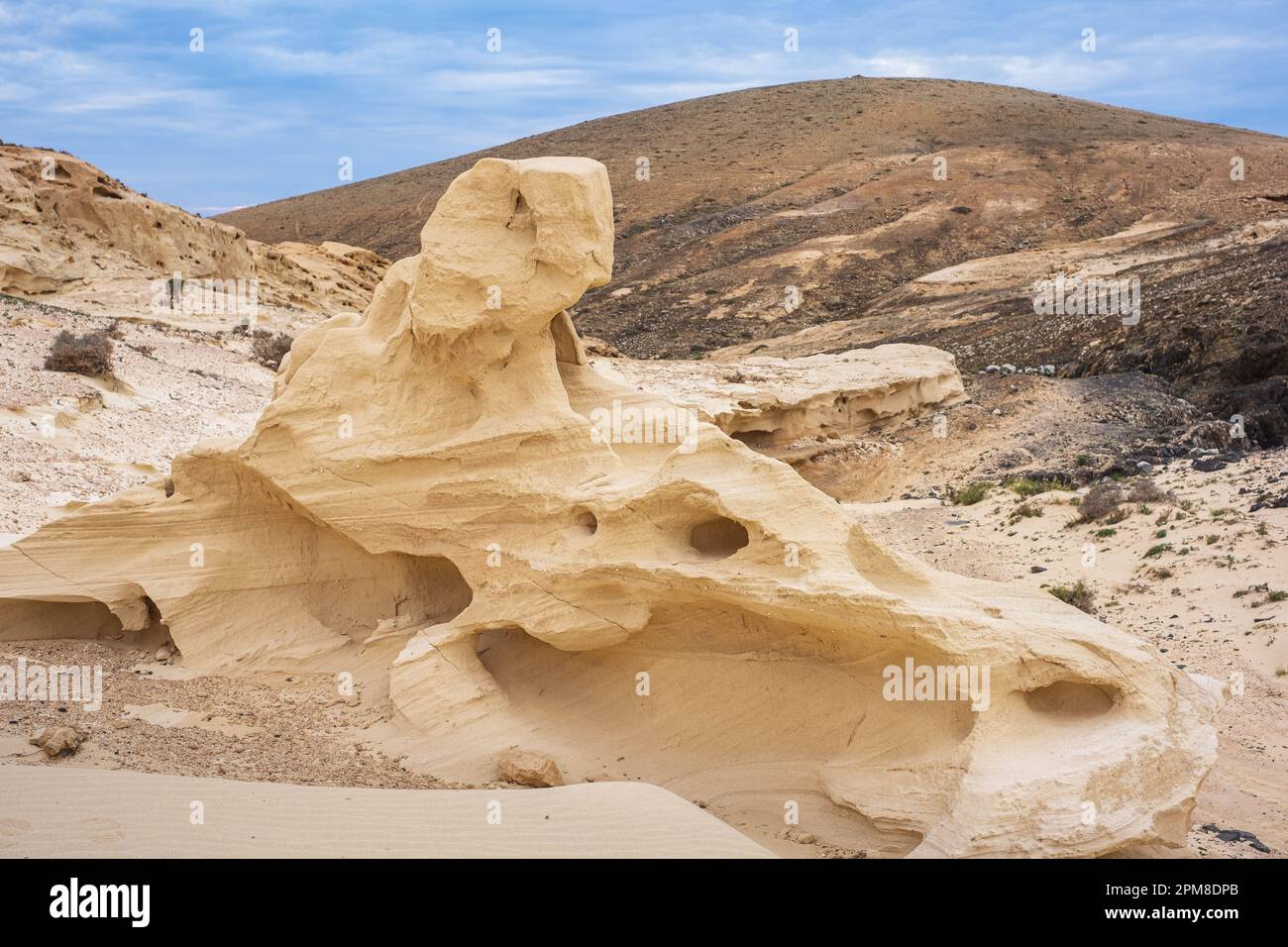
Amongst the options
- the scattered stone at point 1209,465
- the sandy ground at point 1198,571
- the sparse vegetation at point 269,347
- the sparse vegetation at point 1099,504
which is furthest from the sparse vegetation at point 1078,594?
the sparse vegetation at point 269,347

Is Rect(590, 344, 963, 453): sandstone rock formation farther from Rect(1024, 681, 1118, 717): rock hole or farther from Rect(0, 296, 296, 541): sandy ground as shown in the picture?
Rect(1024, 681, 1118, 717): rock hole

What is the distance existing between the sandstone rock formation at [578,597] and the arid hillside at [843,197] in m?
16.0

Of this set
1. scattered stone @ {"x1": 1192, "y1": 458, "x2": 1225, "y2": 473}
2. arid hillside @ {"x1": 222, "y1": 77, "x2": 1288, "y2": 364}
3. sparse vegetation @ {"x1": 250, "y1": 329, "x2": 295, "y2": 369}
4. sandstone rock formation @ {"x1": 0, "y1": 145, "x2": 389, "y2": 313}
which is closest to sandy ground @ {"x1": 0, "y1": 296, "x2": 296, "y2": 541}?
sparse vegetation @ {"x1": 250, "y1": 329, "x2": 295, "y2": 369}

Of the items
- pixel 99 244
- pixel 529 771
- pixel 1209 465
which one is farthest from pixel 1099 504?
pixel 99 244

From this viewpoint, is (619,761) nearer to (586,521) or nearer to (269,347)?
(586,521)

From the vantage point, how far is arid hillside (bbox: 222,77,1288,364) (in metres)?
35.2

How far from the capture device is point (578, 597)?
266 inches

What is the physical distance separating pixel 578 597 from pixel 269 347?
627 inches

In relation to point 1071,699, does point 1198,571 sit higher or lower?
higher

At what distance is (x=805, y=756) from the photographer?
6266 mm

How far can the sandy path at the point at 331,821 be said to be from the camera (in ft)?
15.5

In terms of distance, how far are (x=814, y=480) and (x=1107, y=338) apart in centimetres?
840

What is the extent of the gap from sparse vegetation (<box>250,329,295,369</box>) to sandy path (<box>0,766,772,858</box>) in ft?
50.4

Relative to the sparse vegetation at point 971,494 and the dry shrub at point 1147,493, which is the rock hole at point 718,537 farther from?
the sparse vegetation at point 971,494
